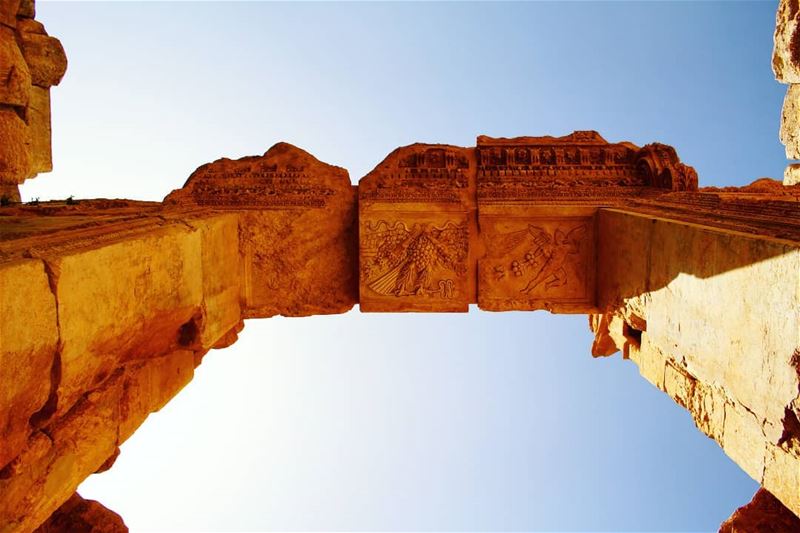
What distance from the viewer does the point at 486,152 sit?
5.52 meters

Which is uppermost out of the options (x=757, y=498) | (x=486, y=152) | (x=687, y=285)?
(x=486, y=152)

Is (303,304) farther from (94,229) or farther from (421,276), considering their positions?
(94,229)

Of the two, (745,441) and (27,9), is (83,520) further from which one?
(27,9)

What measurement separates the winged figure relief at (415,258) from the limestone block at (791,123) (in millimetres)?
3892

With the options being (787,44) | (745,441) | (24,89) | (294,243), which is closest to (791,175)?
(787,44)

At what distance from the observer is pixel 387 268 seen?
5.30 m

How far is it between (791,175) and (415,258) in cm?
490

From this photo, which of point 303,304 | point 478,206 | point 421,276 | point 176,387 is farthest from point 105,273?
point 478,206

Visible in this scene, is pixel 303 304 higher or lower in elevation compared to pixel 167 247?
lower

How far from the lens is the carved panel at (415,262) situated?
207 inches

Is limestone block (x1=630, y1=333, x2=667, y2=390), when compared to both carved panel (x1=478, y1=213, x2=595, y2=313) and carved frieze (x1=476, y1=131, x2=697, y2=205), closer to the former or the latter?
carved panel (x1=478, y1=213, x2=595, y2=313)

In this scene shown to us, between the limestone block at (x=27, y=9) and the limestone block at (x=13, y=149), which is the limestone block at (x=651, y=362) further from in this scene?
the limestone block at (x=27, y=9)

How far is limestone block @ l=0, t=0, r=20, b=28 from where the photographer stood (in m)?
6.58

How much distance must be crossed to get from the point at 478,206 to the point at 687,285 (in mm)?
2092
